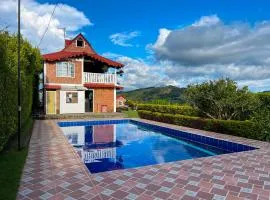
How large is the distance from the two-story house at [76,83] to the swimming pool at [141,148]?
31.0ft

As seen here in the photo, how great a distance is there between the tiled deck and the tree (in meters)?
6.04

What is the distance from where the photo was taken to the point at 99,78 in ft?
86.3

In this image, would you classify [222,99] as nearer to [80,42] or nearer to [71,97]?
[71,97]

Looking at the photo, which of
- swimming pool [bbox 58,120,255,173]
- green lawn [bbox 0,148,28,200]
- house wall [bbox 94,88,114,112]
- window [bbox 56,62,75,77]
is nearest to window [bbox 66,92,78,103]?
window [bbox 56,62,75,77]

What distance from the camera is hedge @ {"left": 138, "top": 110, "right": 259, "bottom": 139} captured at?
11330 mm

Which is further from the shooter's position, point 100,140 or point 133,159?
point 100,140

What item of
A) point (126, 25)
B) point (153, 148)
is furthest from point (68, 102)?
point (153, 148)

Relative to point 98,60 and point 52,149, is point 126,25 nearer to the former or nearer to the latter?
point 98,60

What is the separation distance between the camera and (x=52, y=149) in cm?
896

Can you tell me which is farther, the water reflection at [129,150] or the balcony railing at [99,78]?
the balcony railing at [99,78]

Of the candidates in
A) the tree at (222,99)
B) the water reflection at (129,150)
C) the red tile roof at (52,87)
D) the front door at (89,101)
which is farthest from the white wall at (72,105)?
the tree at (222,99)

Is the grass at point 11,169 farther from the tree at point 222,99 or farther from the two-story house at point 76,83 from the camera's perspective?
the two-story house at point 76,83

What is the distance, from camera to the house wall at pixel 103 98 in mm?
26155

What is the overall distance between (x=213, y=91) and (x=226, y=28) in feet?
25.8
